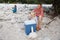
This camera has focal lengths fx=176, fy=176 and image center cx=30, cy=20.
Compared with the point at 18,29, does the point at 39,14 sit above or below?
above

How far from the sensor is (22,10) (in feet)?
20.4

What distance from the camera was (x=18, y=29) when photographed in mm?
4531

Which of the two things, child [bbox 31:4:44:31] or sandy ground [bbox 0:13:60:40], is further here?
child [bbox 31:4:44:31]

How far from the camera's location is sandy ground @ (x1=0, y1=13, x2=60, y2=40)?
13.2 feet

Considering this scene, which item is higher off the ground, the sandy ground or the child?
the child

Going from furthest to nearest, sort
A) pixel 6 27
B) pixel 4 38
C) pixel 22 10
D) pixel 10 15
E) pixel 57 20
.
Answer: pixel 22 10
pixel 10 15
pixel 57 20
pixel 6 27
pixel 4 38

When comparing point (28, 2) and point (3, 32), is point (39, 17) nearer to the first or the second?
point (3, 32)

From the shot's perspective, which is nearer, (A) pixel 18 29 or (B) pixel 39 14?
(B) pixel 39 14

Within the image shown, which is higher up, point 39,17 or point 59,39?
point 39,17

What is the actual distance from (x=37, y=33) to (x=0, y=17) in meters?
1.70

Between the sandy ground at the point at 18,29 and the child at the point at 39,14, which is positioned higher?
the child at the point at 39,14

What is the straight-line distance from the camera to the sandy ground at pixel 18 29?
4.04 meters

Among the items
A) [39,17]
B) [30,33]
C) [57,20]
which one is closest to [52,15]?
[57,20]

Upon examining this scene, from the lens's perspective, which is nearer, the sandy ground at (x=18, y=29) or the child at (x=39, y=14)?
the sandy ground at (x=18, y=29)
